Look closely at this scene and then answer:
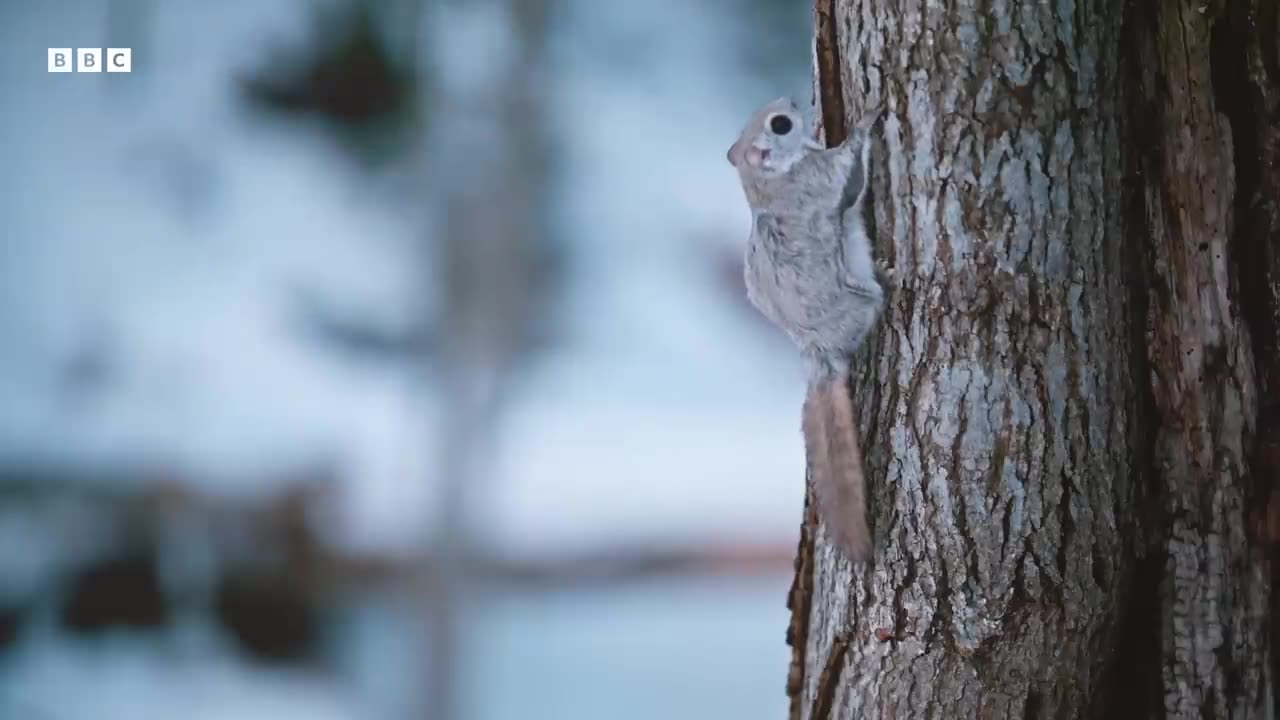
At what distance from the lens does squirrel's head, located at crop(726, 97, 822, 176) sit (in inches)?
46.8

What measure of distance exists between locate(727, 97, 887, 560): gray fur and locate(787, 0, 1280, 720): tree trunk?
3 cm

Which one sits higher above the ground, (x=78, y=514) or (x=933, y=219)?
(x=933, y=219)

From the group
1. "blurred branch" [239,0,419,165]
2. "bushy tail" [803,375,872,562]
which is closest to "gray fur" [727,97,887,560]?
"bushy tail" [803,375,872,562]

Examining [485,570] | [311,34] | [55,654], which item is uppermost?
[311,34]

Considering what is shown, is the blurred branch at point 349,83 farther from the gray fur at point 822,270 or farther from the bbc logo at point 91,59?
the gray fur at point 822,270

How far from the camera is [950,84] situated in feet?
3.39

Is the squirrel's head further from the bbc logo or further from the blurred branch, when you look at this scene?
the bbc logo

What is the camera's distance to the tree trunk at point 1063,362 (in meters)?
1.04

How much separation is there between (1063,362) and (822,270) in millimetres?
274

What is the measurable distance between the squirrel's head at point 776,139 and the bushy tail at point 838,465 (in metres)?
0.27

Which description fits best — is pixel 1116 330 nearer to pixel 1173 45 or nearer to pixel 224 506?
pixel 1173 45

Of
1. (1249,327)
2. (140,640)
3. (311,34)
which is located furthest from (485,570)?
(1249,327)

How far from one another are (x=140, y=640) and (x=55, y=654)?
8.0 inches

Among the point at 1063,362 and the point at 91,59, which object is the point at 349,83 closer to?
the point at 91,59
